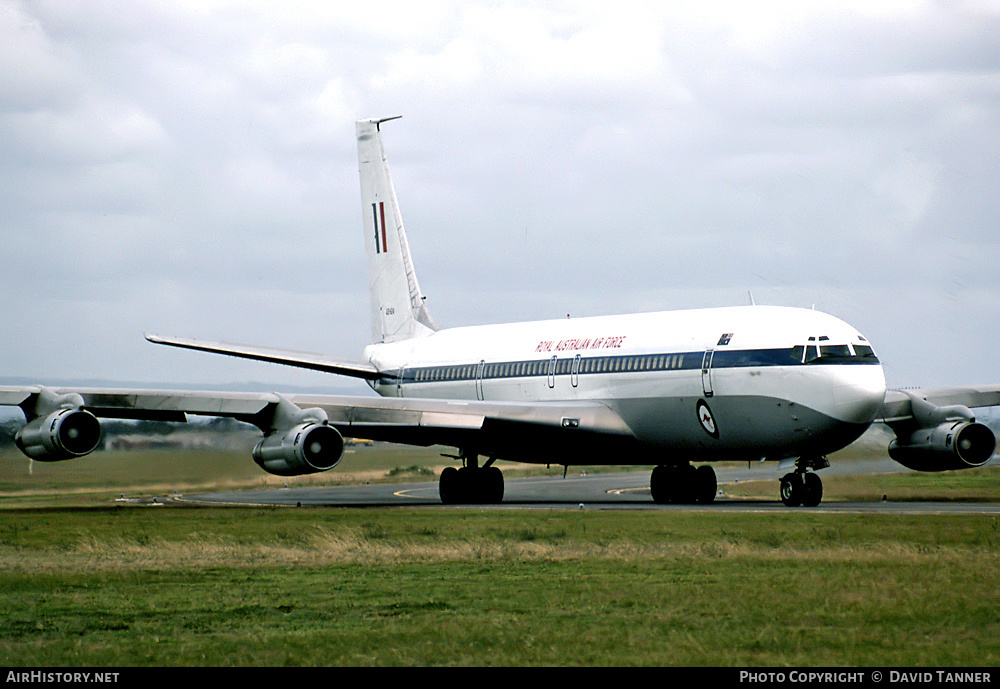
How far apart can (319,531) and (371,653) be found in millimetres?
13212

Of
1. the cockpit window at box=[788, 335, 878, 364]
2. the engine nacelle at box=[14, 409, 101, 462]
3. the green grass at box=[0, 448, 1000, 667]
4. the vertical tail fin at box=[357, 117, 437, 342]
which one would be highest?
the vertical tail fin at box=[357, 117, 437, 342]

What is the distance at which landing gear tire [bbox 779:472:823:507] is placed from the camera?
32.3m

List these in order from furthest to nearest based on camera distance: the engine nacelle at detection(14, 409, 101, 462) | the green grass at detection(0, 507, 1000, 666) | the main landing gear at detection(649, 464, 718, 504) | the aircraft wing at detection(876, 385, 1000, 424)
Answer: the main landing gear at detection(649, 464, 718, 504) → the aircraft wing at detection(876, 385, 1000, 424) → the engine nacelle at detection(14, 409, 101, 462) → the green grass at detection(0, 507, 1000, 666)

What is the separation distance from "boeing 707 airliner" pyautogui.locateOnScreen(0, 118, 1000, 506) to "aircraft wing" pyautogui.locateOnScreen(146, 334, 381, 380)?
93 mm

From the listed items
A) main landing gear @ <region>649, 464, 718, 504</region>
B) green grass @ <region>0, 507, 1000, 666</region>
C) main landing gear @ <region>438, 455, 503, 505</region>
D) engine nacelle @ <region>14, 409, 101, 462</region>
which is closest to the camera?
green grass @ <region>0, 507, 1000, 666</region>

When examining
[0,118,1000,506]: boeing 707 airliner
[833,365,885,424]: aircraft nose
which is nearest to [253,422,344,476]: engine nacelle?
[0,118,1000,506]: boeing 707 airliner

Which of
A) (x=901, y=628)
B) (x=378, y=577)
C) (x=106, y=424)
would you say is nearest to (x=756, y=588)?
(x=901, y=628)

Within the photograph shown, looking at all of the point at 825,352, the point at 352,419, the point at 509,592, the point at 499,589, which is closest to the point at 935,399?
the point at 825,352

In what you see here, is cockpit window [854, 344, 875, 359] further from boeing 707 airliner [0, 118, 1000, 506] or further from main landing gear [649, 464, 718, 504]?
main landing gear [649, 464, 718, 504]

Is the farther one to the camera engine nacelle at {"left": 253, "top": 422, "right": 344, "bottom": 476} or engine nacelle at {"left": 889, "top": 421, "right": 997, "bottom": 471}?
engine nacelle at {"left": 889, "top": 421, "right": 997, "bottom": 471}

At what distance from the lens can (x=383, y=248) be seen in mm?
51125

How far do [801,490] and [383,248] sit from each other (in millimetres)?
22865

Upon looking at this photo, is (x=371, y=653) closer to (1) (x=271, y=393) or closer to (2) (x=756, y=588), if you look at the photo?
(2) (x=756, y=588)

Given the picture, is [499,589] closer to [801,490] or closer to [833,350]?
[801,490]
